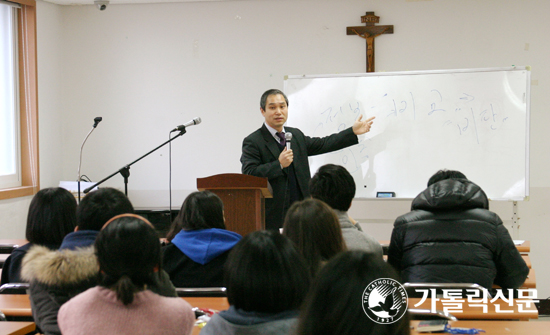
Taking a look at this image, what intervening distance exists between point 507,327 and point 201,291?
1165 mm

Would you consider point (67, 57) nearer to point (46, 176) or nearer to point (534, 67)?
point (46, 176)

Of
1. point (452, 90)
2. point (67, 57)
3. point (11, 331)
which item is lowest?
point (11, 331)

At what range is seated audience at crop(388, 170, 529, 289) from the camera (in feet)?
7.43

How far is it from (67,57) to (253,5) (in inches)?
74.4

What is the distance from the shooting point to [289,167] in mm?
3568

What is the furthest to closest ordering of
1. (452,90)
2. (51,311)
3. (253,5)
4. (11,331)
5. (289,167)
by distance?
(253,5) → (452,90) → (289,167) → (11,331) → (51,311)

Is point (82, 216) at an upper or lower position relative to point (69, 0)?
lower

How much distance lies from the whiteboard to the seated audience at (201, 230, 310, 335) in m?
3.50

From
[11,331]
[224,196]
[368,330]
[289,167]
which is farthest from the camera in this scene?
[289,167]

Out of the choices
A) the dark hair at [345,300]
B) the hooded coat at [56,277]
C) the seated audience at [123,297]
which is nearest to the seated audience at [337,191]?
the hooded coat at [56,277]

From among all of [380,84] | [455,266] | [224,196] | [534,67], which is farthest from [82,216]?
[534,67]

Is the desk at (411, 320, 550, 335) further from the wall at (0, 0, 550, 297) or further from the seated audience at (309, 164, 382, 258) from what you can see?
the wall at (0, 0, 550, 297)
